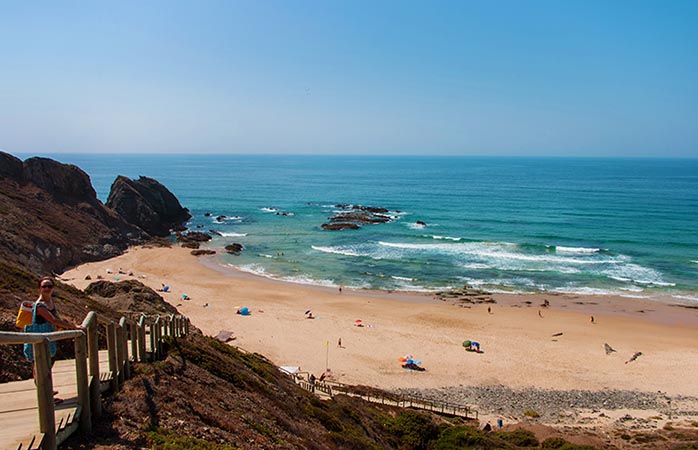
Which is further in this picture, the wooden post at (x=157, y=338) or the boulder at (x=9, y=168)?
the boulder at (x=9, y=168)

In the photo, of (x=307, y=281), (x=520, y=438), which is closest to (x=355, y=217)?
(x=307, y=281)

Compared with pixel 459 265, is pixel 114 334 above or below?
above

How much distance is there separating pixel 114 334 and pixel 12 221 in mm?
42250

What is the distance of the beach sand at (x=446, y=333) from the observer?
26.2 m

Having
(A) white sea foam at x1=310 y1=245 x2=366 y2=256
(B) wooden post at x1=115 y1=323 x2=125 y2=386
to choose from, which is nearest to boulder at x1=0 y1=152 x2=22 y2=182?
(A) white sea foam at x1=310 y1=245 x2=366 y2=256

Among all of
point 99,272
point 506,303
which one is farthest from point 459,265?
point 99,272

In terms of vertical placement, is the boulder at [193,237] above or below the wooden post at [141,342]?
below

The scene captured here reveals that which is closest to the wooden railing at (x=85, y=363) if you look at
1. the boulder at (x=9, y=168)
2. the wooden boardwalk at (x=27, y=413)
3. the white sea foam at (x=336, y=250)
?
the wooden boardwalk at (x=27, y=413)

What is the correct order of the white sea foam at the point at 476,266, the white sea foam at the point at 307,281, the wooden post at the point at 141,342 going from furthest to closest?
the white sea foam at the point at 476,266 → the white sea foam at the point at 307,281 → the wooden post at the point at 141,342

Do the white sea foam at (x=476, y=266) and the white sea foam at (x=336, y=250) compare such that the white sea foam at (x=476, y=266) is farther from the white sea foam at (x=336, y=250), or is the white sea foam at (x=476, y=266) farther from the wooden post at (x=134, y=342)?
the wooden post at (x=134, y=342)

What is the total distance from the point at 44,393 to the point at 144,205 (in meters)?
65.5

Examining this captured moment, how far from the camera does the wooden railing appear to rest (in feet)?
15.4

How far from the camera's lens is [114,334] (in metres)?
7.35

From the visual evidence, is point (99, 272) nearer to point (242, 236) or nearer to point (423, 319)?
point (242, 236)
